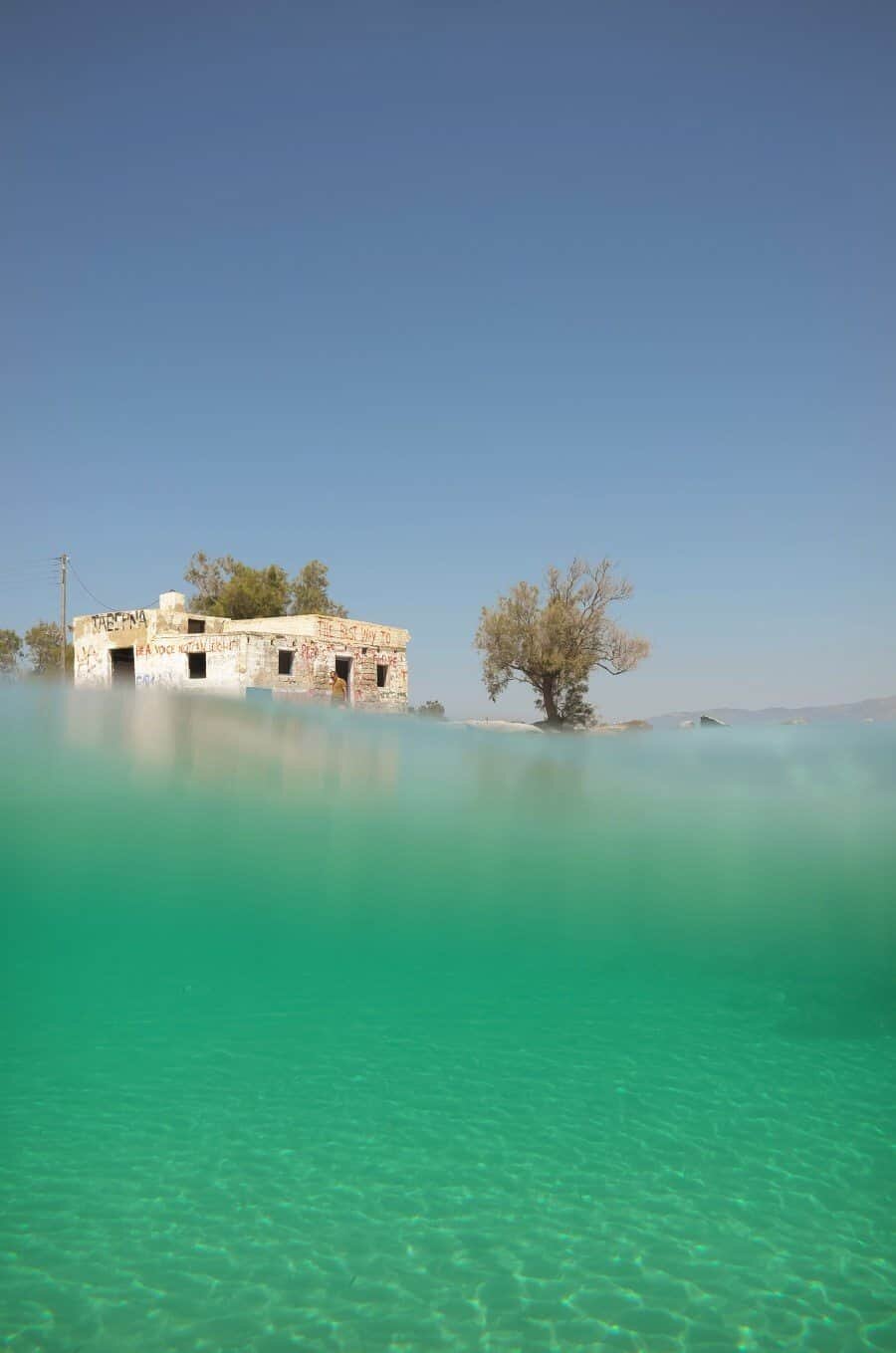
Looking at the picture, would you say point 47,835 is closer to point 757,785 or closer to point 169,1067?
point 169,1067

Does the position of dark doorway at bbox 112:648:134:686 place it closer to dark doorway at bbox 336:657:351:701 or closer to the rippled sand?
dark doorway at bbox 336:657:351:701

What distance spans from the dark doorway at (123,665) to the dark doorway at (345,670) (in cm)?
683

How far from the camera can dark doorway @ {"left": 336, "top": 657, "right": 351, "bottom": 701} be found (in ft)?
87.7

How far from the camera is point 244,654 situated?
80.3 ft

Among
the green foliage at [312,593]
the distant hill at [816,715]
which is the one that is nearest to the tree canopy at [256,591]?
the green foliage at [312,593]

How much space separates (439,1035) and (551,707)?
22147mm

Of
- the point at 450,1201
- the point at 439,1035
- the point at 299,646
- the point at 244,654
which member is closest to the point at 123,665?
the point at 244,654

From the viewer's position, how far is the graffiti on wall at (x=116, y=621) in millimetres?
26609

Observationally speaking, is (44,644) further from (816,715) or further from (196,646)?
(816,715)

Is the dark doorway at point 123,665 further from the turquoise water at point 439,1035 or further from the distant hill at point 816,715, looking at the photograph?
the distant hill at point 816,715

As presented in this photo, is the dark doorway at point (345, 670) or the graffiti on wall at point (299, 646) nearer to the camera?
the graffiti on wall at point (299, 646)

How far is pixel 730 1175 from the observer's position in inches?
293

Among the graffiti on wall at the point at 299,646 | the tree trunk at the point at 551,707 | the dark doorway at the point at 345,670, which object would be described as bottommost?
the tree trunk at the point at 551,707

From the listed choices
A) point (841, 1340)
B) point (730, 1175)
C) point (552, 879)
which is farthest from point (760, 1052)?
point (552, 879)
